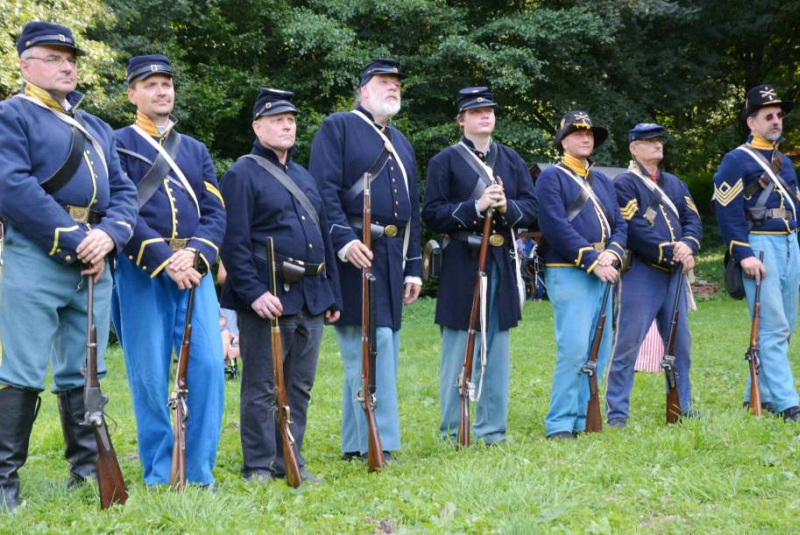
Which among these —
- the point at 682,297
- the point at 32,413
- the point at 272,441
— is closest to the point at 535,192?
the point at 682,297

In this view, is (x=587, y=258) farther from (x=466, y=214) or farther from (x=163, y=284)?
(x=163, y=284)

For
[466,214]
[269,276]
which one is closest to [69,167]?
[269,276]

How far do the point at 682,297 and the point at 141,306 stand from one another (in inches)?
176

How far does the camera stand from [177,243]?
5406 mm

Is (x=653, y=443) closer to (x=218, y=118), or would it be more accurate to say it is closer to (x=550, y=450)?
(x=550, y=450)

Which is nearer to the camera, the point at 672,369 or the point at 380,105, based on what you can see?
the point at 380,105

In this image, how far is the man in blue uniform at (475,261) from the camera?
6777 mm

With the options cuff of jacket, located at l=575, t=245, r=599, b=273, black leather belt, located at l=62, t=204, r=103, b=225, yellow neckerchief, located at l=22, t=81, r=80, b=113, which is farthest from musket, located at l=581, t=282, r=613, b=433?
yellow neckerchief, located at l=22, t=81, r=80, b=113

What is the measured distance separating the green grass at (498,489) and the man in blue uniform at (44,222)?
2.12 feet

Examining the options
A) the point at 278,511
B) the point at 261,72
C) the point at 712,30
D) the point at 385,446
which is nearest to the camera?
the point at 278,511

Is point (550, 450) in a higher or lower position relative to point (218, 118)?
lower

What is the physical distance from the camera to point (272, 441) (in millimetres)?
5746

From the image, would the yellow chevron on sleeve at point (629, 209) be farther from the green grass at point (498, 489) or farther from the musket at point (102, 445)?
the musket at point (102, 445)

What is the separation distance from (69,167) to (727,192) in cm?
528
